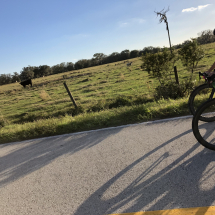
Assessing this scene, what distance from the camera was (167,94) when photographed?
766cm

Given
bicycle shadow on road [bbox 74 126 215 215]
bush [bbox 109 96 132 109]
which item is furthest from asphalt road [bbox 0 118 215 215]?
bush [bbox 109 96 132 109]

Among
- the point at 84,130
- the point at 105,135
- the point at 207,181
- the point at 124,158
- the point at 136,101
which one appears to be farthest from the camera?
the point at 136,101

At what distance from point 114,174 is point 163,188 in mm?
857

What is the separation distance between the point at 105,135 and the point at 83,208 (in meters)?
2.25

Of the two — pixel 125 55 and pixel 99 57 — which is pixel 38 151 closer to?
pixel 125 55

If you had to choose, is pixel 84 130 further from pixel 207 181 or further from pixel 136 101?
pixel 136 101

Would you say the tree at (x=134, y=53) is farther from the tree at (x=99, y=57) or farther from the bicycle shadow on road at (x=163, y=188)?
the bicycle shadow on road at (x=163, y=188)

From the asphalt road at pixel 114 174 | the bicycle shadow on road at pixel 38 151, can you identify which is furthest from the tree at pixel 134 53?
the asphalt road at pixel 114 174

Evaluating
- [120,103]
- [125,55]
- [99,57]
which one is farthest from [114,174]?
[99,57]

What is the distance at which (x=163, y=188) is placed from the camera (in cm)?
239

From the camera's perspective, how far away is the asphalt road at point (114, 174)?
7.58 feet

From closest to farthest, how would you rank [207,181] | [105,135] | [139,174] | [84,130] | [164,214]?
[164,214] → [207,181] → [139,174] → [105,135] → [84,130]

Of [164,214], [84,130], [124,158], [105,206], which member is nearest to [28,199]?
[105,206]

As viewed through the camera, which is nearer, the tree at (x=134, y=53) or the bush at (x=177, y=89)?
the bush at (x=177, y=89)
